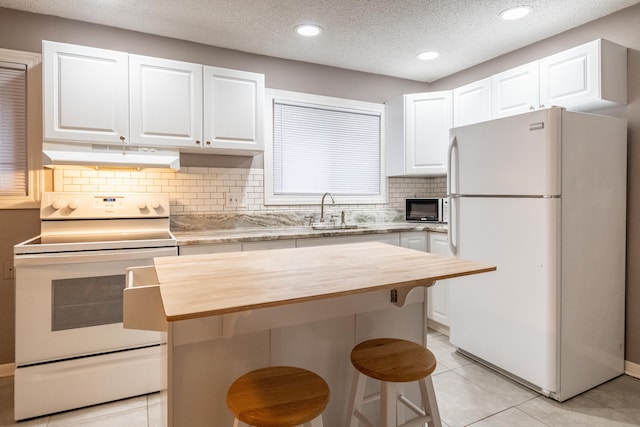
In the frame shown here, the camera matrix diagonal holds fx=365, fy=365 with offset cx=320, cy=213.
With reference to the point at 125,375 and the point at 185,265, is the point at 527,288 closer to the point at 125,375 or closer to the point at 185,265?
the point at 185,265

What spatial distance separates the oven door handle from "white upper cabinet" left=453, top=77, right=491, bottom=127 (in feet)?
9.04

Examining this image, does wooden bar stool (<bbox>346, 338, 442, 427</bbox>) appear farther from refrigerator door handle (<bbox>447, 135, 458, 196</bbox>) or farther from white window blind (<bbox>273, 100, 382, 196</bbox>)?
white window blind (<bbox>273, 100, 382, 196</bbox>)

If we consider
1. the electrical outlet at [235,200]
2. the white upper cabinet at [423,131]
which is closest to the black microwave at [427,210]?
the white upper cabinet at [423,131]

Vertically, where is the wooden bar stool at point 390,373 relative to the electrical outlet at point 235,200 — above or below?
below

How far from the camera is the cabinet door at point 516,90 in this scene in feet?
9.18

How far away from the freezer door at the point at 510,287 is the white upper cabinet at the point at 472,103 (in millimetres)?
1016

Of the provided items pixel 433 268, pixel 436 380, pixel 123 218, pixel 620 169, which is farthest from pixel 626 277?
pixel 123 218

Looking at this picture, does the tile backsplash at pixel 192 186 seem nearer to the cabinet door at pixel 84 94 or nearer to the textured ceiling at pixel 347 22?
the cabinet door at pixel 84 94

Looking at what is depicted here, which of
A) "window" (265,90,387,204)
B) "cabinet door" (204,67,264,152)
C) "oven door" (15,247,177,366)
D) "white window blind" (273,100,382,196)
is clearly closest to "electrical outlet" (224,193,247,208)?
"window" (265,90,387,204)

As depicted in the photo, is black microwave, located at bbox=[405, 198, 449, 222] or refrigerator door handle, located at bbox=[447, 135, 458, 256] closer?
refrigerator door handle, located at bbox=[447, 135, 458, 256]

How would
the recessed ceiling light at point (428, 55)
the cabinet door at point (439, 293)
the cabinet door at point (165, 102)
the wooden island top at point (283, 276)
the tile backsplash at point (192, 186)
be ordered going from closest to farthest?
the wooden island top at point (283, 276) < the cabinet door at point (165, 102) < the tile backsplash at point (192, 186) < the cabinet door at point (439, 293) < the recessed ceiling light at point (428, 55)

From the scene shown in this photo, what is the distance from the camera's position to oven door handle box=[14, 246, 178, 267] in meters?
2.00

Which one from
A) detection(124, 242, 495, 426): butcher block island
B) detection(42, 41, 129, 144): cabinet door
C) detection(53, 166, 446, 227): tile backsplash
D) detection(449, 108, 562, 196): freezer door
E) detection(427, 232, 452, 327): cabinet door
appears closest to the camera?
detection(124, 242, 495, 426): butcher block island

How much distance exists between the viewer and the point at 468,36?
2.92 m
